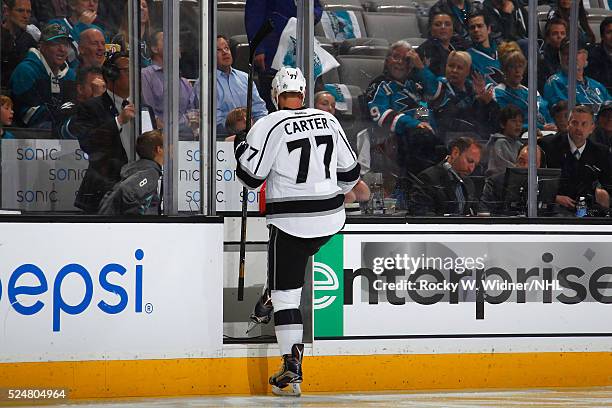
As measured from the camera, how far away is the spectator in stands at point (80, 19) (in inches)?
244

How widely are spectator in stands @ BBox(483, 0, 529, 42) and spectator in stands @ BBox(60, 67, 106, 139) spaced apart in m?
2.20

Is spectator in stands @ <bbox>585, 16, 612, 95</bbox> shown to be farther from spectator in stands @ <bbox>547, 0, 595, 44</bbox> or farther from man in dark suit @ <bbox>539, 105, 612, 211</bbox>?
man in dark suit @ <bbox>539, 105, 612, 211</bbox>

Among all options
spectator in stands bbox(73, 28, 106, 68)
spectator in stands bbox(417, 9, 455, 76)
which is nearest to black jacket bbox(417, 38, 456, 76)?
spectator in stands bbox(417, 9, 455, 76)

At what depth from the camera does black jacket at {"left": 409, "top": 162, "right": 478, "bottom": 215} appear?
668 cm

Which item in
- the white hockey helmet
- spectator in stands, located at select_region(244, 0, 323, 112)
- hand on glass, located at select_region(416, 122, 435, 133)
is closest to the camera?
the white hockey helmet

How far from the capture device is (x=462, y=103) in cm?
691

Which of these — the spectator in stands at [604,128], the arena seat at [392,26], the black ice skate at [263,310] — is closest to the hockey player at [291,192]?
the black ice skate at [263,310]

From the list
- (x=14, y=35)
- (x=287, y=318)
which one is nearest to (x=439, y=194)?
(x=287, y=318)

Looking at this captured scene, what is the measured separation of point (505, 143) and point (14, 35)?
2.65 meters

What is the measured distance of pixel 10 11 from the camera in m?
6.08

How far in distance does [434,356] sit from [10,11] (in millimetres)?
2709

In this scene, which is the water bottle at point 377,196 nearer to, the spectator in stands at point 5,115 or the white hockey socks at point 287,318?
the white hockey socks at point 287,318

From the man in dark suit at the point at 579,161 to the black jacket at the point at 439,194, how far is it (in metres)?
0.50

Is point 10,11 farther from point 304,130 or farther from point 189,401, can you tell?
point 189,401
